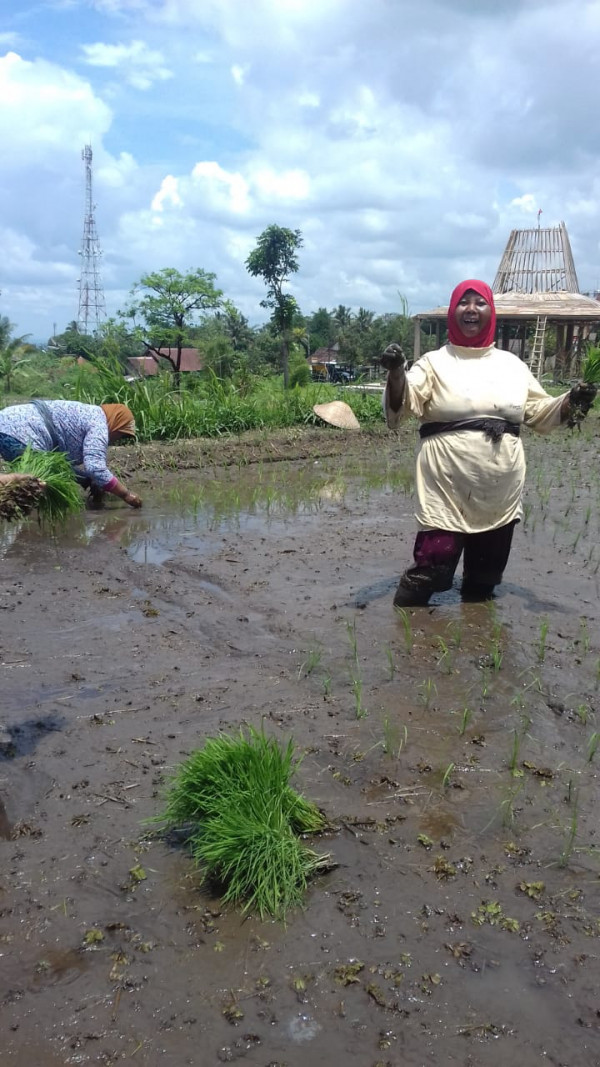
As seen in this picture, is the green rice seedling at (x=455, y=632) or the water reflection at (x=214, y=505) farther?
the water reflection at (x=214, y=505)

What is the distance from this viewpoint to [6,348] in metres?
29.3

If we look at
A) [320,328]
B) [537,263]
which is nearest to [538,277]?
[537,263]

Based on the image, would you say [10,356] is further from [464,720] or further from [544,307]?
[464,720]

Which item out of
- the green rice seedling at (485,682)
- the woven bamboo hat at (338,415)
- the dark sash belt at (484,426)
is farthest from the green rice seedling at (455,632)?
the woven bamboo hat at (338,415)

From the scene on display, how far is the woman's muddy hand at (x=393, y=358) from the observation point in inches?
154

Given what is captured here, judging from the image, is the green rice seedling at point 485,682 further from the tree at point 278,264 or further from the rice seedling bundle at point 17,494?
the tree at point 278,264

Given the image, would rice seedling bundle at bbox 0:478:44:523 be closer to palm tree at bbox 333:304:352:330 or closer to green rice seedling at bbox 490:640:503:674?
green rice seedling at bbox 490:640:503:674

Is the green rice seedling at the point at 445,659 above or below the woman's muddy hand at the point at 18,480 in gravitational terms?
below

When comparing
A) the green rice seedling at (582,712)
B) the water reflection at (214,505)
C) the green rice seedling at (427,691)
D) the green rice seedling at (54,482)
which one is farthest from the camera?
the water reflection at (214,505)

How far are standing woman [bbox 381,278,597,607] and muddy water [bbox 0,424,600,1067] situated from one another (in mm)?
524

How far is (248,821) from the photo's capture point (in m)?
2.42

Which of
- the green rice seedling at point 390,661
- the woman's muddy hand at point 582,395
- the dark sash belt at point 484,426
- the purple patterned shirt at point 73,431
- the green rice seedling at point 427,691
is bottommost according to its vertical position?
the green rice seedling at point 427,691

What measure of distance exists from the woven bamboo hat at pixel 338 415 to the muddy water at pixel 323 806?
661 centimetres

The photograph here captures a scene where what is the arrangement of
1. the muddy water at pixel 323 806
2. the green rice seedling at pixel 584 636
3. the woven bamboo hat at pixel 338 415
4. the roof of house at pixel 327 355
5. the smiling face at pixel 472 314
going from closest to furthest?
the muddy water at pixel 323 806 → the green rice seedling at pixel 584 636 → the smiling face at pixel 472 314 → the woven bamboo hat at pixel 338 415 → the roof of house at pixel 327 355
